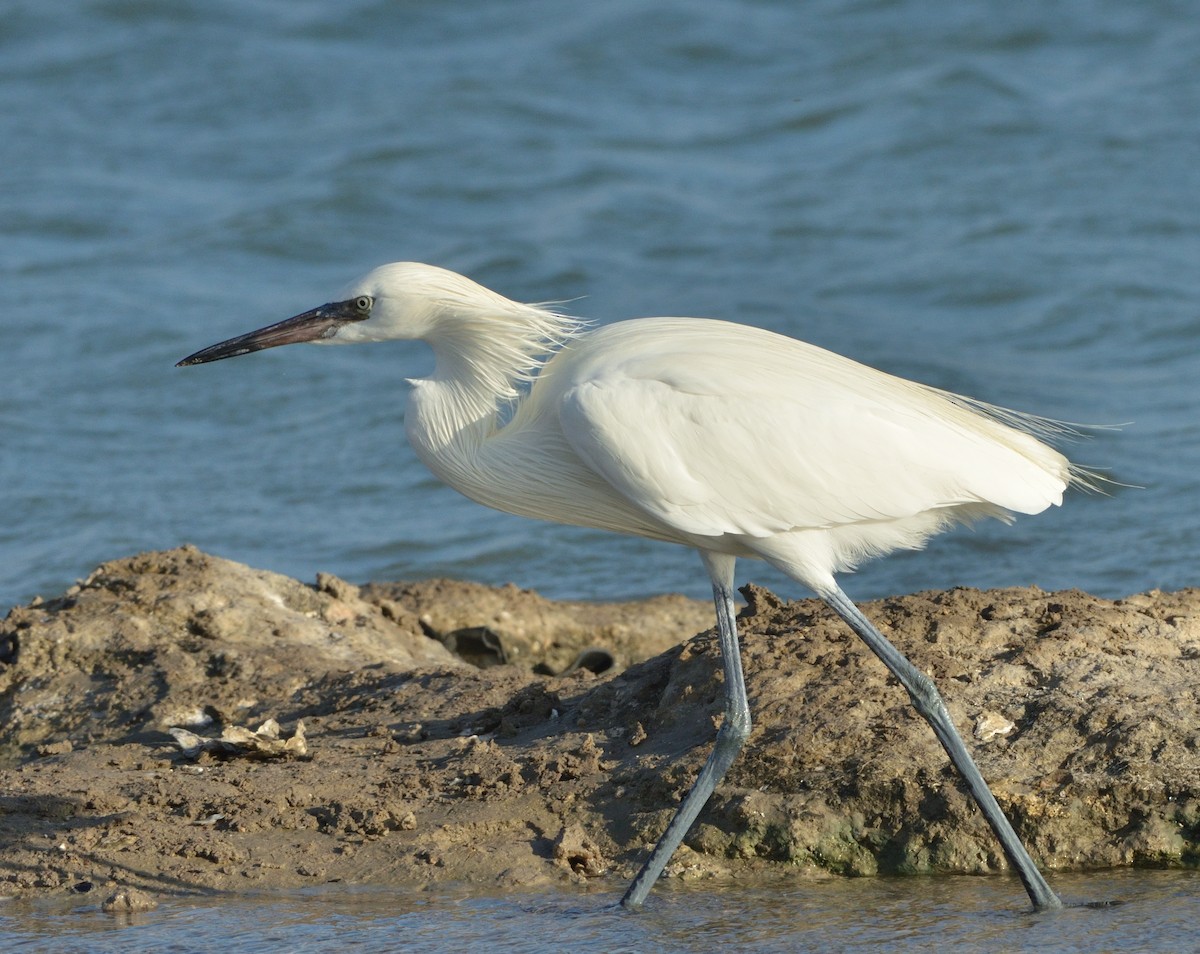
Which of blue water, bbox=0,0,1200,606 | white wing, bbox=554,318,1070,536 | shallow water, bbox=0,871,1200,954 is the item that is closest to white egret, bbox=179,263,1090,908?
white wing, bbox=554,318,1070,536

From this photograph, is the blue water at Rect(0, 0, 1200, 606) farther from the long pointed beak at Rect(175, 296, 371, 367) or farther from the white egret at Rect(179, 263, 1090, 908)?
the long pointed beak at Rect(175, 296, 371, 367)

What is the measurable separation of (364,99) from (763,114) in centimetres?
501

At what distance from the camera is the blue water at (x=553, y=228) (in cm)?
1020

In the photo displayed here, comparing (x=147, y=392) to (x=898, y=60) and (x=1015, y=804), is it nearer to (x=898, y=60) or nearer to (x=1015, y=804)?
(x=1015, y=804)

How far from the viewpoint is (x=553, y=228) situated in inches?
626

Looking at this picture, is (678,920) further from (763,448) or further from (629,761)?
(763,448)

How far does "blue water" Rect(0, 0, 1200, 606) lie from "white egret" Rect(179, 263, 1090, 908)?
392 centimetres

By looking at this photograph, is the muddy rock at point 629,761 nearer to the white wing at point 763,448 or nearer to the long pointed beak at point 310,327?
the white wing at point 763,448

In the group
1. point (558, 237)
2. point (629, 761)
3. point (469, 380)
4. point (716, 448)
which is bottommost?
point (629, 761)

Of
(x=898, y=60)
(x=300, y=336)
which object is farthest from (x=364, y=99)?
(x=300, y=336)

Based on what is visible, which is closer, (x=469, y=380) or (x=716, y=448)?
(x=716, y=448)

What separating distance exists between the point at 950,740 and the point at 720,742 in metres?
0.73

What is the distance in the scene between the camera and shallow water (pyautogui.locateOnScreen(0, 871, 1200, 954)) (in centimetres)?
426

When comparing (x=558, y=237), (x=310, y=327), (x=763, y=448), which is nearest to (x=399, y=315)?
(x=310, y=327)
